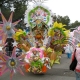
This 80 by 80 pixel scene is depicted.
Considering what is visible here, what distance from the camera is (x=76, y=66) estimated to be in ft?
19.2

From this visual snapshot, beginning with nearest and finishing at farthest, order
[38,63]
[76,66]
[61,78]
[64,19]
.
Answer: [76,66]
[61,78]
[38,63]
[64,19]

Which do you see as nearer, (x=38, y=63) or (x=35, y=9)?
(x=38, y=63)

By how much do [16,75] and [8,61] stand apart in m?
1.97

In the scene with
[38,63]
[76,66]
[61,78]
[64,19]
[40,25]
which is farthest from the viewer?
[64,19]

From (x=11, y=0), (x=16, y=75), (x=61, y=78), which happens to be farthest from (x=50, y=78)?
(x=11, y=0)

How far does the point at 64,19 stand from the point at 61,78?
5913 cm

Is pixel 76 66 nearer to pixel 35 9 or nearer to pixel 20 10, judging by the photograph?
pixel 35 9

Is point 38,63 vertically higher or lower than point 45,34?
lower

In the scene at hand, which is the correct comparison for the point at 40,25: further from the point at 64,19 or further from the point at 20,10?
the point at 64,19

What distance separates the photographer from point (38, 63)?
31.8ft

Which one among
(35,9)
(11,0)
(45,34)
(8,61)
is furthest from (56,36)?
(11,0)

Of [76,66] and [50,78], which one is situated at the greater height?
[76,66]

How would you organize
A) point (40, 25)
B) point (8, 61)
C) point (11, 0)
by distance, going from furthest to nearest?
point (11, 0), point (40, 25), point (8, 61)

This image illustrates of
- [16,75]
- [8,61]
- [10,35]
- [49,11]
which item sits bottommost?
[16,75]
